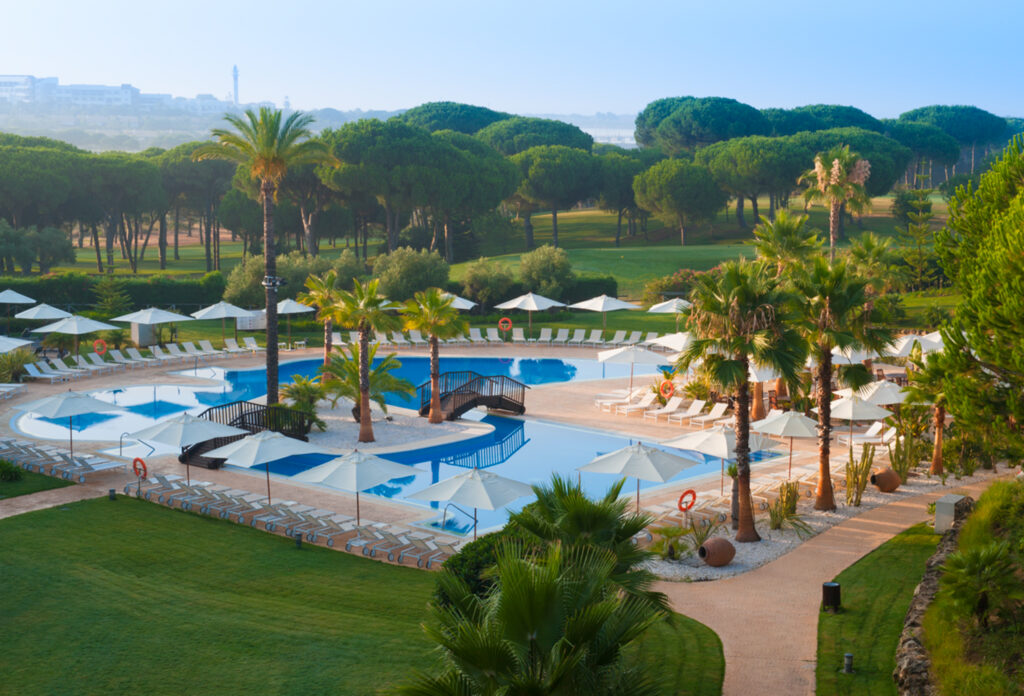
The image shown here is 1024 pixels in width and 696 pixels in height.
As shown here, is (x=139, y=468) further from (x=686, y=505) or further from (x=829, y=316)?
(x=829, y=316)

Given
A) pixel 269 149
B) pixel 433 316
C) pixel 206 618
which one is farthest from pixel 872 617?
pixel 269 149

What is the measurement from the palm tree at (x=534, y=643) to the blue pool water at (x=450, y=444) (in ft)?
33.9

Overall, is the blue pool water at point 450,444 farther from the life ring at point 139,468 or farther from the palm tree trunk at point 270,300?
the palm tree trunk at point 270,300

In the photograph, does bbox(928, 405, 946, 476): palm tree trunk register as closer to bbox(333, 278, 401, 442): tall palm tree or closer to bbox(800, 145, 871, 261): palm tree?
bbox(333, 278, 401, 442): tall palm tree

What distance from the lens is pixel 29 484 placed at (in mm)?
20422

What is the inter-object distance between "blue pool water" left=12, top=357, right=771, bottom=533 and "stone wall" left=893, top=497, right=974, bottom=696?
5361 millimetres

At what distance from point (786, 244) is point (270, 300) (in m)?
15.6

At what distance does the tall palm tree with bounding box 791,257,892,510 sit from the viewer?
18.0 metres

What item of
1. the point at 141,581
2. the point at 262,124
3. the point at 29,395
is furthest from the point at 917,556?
the point at 29,395

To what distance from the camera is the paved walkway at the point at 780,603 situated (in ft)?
38.3

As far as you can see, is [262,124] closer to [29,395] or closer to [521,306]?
[29,395]

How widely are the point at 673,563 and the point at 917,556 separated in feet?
13.5

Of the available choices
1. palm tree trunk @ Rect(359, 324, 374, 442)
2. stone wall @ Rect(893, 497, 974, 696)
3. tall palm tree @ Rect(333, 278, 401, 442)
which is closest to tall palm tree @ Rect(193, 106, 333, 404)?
tall palm tree @ Rect(333, 278, 401, 442)

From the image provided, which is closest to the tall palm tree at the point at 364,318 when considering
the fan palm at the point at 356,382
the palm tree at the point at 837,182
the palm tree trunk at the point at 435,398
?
the fan palm at the point at 356,382
